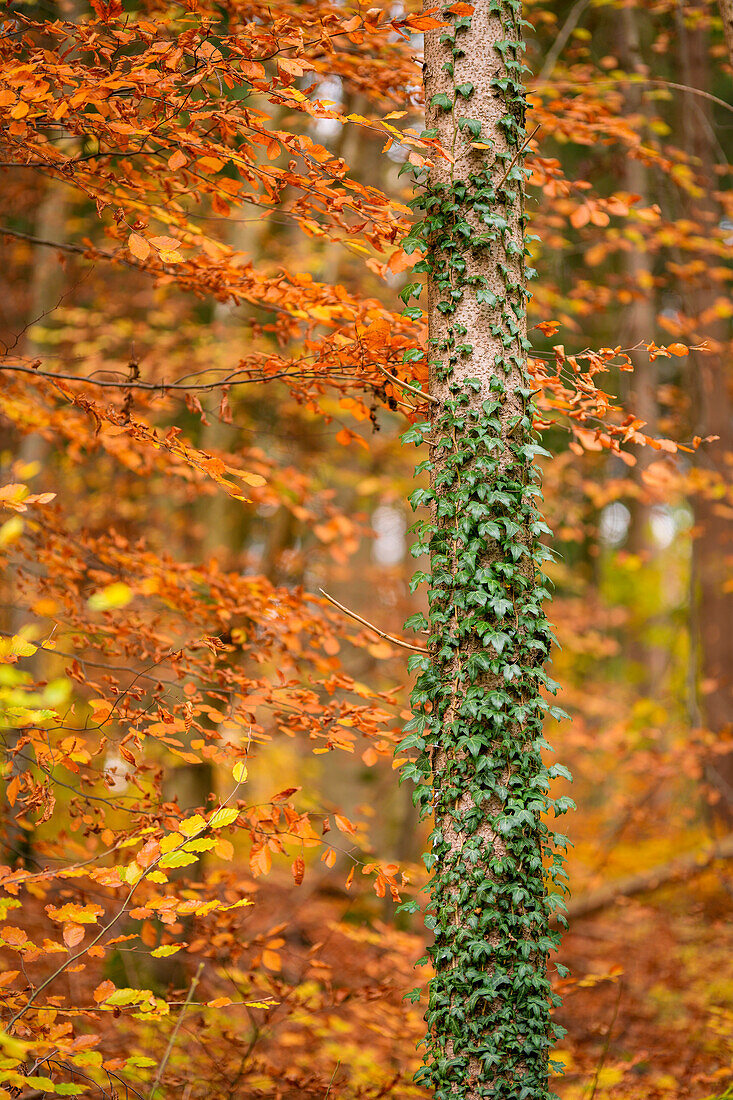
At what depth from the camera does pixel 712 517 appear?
8.64 m

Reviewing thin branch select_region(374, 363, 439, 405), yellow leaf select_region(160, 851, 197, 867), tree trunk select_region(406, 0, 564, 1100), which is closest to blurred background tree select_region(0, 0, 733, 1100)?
yellow leaf select_region(160, 851, 197, 867)

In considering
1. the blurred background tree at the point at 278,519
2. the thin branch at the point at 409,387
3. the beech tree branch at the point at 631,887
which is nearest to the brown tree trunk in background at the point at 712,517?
the blurred background tree at the point at 278,519

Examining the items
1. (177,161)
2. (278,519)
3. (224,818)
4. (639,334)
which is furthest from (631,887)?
(177,161)

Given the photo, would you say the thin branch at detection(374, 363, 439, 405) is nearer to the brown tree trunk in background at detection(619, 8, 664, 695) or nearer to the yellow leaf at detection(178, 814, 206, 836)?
the brown tree trunk in background at detection(619, 8, 664, 695)

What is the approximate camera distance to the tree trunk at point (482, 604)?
2.67 meters

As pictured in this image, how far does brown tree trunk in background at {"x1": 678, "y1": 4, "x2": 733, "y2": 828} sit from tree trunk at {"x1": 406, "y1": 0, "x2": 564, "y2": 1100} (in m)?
3.54

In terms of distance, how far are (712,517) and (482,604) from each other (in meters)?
6.89

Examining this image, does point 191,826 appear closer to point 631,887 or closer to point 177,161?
point 177,161

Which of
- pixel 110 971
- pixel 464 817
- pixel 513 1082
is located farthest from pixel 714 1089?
pixel 110 971

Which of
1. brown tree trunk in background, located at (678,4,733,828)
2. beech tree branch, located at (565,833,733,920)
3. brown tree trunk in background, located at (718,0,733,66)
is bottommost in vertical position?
beech tree branch, located at (565,833,733,920)

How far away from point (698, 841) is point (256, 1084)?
6.73 m

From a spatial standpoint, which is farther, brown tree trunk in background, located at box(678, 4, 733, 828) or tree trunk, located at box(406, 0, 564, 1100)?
brown tree trunk in background, located at box(678, 4, 733, 828)

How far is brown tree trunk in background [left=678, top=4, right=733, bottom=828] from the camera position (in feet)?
21.6

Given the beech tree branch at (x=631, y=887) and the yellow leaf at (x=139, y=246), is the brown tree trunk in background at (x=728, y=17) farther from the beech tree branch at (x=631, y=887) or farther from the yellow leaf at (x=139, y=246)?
the beech tree branch at (x=631, y=887)
